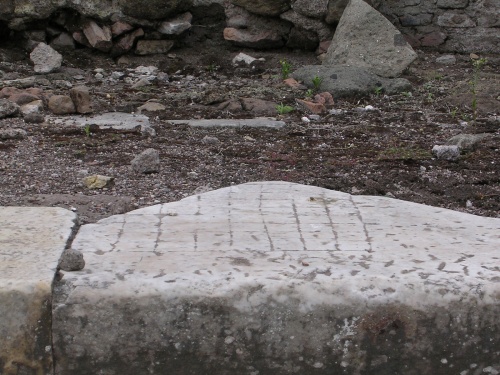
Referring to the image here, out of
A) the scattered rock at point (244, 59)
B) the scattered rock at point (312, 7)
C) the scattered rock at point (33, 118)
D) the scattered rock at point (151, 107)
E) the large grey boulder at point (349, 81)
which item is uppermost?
the scattered rock at point (312, 7)

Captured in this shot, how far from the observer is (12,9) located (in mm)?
Result: 7035

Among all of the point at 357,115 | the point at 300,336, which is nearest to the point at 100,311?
the point at 300,336

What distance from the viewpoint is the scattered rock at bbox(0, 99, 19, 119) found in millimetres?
5043

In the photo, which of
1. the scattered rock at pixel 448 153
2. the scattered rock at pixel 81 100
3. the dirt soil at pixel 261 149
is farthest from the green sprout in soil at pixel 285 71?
the scattered rock at pixel 448 153

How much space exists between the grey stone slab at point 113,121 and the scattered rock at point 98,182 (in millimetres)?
992

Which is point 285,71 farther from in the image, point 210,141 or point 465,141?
point 465,141

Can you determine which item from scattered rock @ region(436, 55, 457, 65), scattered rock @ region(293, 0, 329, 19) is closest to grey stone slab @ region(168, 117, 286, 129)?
scattered rock @ region(293, 0, 329, 19)

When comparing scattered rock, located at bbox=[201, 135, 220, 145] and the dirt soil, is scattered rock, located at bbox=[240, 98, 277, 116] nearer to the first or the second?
the dirt soil

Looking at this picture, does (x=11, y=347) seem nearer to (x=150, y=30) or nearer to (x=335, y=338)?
(x=335, y=338)

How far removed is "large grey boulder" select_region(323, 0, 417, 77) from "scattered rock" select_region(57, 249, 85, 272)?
4585 mm

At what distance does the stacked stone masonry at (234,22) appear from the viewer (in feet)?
23.5

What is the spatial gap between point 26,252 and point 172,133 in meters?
2.50

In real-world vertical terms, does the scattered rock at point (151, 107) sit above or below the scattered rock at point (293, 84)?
below

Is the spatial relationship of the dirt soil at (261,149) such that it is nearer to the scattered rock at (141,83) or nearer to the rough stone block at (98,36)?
the scattered rock at (141,83)
